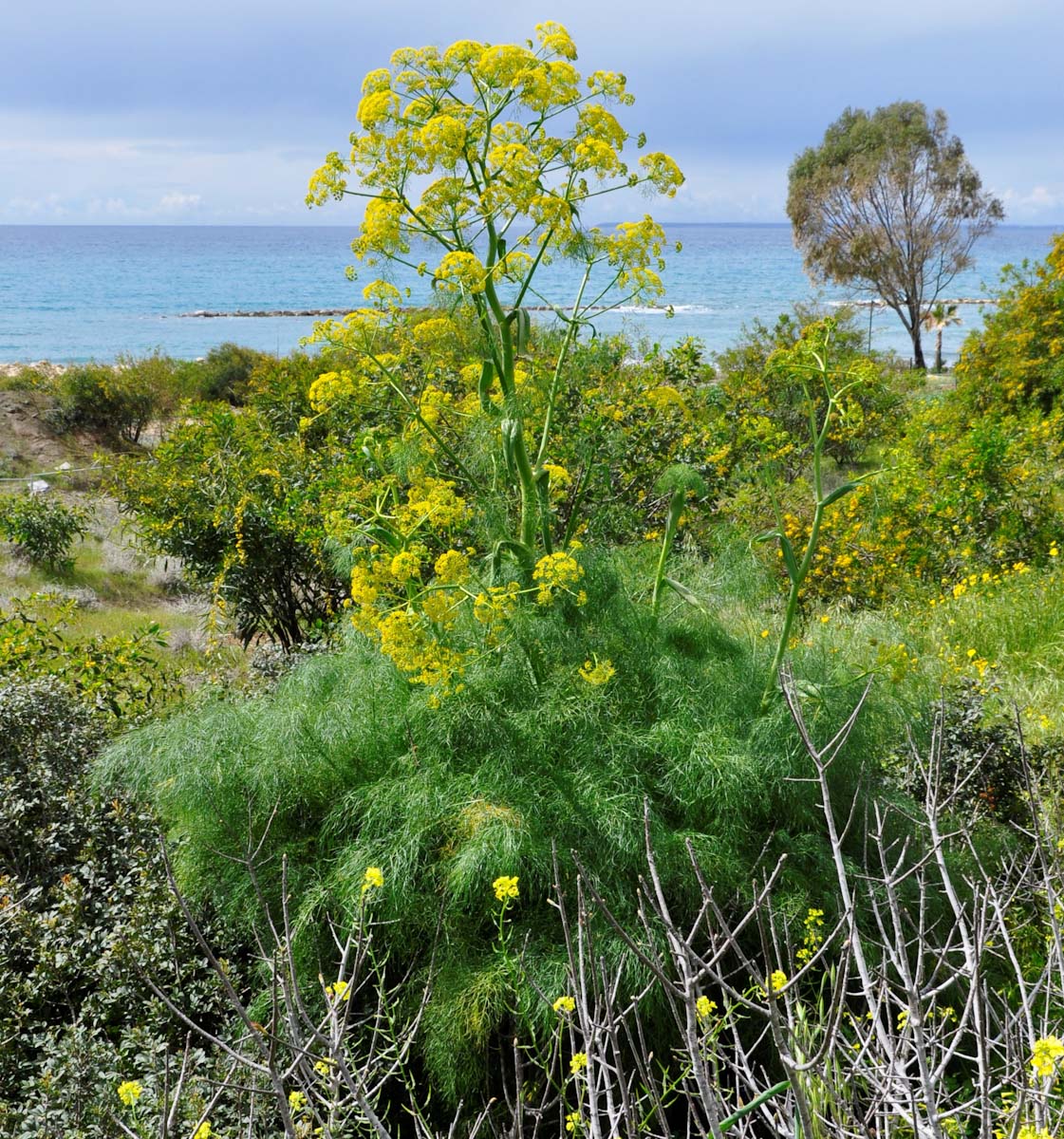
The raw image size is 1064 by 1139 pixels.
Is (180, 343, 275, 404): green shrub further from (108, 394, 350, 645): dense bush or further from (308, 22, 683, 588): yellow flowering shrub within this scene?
(308, 22, 683, 588): yellow flowering shrub

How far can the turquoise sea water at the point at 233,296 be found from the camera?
4334 cm

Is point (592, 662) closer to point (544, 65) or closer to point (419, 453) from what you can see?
point (419, 453)

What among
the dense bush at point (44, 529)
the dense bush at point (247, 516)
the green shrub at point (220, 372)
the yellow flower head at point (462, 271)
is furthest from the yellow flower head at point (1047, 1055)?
the green shrub at point (220, 372)

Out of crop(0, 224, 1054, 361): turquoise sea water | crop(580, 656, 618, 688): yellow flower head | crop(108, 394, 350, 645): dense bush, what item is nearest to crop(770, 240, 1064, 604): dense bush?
crop(0, 224, 1054, 361): turquoise sea water

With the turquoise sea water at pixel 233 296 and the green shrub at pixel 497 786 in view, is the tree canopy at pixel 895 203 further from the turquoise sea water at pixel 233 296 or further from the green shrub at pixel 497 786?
the green shrub at pixel 497 786

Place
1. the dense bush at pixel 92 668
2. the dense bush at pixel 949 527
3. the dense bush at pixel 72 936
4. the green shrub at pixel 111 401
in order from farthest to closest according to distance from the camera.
A: 1. the green shrub at pixel 111 401
2. the dense bush at pixel 949 527
3. the dense bush at pixel 92 668
4. the dense bush at pixel 72 936

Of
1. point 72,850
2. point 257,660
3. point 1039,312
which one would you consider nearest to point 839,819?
point 72,850

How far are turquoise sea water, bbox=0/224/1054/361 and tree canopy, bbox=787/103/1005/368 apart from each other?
4660 mm

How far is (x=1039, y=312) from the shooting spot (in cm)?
1227

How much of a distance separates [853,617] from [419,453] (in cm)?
365

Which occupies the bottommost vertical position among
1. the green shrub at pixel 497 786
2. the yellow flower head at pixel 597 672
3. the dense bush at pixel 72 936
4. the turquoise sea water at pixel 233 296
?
the dense bush at pixel 72 936

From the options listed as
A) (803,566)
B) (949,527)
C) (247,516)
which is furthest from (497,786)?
(949,527)

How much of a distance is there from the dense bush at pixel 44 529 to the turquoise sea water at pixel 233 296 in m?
7.16

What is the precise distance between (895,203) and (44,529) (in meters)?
24.2
